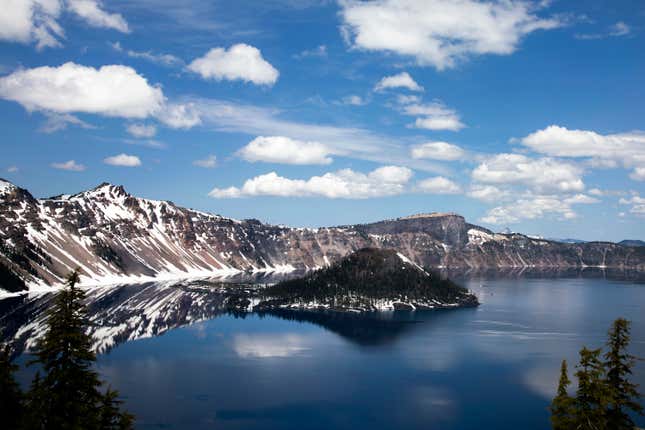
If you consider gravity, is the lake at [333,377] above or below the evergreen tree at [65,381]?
below

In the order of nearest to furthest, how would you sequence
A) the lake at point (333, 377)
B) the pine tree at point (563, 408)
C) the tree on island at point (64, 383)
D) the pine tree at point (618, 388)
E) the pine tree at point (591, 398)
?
the tree on island at point (64, 383), the pine tree at point (591, 398), the pine tree at point (618, 388), the pine tree at point (563, 408), the lake at point (333, 377)

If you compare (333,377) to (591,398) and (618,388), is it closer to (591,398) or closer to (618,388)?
(618,388)

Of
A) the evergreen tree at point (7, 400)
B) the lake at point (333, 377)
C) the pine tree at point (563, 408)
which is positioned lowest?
the lake at point (333, 377)

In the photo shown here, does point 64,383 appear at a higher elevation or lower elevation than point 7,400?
higher

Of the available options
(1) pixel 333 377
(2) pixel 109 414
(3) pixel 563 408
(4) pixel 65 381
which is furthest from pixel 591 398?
(1) pixel 333 377

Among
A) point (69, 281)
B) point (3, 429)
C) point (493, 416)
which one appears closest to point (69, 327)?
point (69, 281)

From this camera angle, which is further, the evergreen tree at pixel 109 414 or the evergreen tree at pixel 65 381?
the evergreen tree at pixel 109 414

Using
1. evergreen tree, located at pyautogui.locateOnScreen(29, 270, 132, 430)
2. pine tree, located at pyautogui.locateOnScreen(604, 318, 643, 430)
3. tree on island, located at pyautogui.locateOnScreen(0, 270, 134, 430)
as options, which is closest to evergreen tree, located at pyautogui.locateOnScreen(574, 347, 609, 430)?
pine tree, located at pyautogui.locateOnScreen(604, 318, 643, 430)

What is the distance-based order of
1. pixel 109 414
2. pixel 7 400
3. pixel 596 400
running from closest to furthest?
pixel 596 400
pixel 109 414
pixel 7 400

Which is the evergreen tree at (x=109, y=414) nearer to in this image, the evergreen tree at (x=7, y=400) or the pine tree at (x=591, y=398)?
the evergreen tree at (x=7, y=400)

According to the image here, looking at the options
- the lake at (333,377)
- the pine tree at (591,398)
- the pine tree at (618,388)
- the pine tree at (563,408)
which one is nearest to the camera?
the pine tree at (591,398)

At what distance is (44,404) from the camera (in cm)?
2981

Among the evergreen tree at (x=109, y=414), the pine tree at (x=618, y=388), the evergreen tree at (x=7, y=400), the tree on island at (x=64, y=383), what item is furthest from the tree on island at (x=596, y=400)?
the evergreen tree at (x=7, y=400)

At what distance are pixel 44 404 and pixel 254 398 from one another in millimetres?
88207
